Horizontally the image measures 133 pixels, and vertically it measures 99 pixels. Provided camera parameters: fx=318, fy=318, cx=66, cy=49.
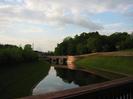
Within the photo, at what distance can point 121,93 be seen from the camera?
1486 cm

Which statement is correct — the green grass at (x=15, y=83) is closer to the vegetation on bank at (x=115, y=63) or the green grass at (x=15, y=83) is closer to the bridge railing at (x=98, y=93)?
the bridge railing at (x=98, y=93)

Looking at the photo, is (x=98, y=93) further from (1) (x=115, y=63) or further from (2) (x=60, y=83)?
(1) (x=115, y=63)

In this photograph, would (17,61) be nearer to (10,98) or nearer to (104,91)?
(10,98)

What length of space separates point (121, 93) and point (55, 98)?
16.7ft

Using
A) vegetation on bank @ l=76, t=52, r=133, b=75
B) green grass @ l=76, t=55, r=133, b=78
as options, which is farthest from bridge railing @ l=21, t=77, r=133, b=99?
green grass @ l=76, t=55, r=133, b=78

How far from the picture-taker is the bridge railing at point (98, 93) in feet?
37.5

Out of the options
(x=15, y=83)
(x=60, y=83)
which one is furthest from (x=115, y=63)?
(x=15, y=83)

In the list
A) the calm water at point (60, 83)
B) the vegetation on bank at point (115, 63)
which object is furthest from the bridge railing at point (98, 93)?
the vegetation on bank at point (115, 63)

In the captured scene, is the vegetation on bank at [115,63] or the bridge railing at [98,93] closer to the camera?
the bridge railing at [98,93]

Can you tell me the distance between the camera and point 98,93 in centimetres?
1251

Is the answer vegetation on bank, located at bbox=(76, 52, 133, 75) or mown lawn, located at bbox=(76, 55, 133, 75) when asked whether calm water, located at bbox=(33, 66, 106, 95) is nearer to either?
vegetation on bank, located at bbox=(76, 52, 133, 75)

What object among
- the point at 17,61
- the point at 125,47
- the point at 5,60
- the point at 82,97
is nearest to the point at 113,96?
the point at 82,97

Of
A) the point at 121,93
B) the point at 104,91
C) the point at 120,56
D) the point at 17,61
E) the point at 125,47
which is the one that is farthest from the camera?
the point at 125,47

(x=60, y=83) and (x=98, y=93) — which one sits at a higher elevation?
(x=98, y=93)
